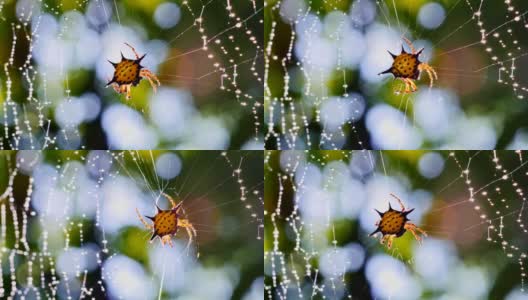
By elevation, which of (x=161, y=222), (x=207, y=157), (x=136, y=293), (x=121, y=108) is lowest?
(x=136, y=293)

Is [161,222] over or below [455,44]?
below

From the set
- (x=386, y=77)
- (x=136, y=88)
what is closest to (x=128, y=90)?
(x=136, y=88)

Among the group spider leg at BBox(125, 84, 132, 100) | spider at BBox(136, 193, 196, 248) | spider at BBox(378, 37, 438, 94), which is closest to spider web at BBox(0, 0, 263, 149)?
spider leg at BBox(125, 84, 132, 100)

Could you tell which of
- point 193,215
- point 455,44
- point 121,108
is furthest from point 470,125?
point 121,108

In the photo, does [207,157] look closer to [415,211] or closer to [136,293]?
[136,293]

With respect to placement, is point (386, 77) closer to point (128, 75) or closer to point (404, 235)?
point (404, 235)
